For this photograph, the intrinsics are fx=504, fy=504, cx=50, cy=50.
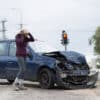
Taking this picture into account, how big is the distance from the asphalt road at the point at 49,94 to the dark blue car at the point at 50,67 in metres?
0.34

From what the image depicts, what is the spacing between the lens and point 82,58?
16312mm

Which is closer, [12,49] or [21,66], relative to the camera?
[21,66]

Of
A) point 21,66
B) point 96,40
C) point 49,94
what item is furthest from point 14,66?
point 96,40

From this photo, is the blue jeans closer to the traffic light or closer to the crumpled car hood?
the crumpled car hood

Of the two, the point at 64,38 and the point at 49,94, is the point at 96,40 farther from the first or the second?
the point at 49,94

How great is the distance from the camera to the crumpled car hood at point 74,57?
1591cm

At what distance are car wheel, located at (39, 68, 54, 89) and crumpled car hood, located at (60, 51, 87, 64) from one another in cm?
82

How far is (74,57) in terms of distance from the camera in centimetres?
1616

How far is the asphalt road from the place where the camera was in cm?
1331

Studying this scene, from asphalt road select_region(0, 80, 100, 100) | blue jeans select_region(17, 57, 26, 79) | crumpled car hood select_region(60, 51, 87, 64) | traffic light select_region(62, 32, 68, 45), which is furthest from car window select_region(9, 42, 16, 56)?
traffic light select_region(62, 32, 68, 45)

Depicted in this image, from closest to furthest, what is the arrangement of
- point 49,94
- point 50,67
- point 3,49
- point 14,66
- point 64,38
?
point 49,94 → point 50,67 → point 14,66 → point 3,49 → point 64,38

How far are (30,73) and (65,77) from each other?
3.95 feet

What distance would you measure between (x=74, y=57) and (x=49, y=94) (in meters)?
2.33

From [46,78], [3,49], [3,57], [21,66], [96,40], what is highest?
[3,49]
